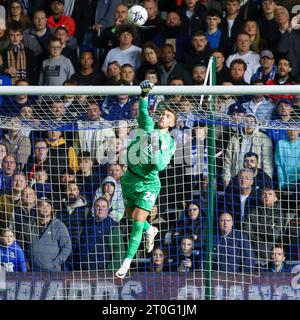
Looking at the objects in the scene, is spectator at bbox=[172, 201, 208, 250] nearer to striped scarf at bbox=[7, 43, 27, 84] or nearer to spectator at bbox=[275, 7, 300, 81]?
spectator at bbox=[275, 7, 300, 81]

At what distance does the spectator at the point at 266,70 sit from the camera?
16.4 meters

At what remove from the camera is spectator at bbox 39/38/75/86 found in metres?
17.1

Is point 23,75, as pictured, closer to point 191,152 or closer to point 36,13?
point 36,13

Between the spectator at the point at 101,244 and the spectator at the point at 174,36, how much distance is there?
333cm

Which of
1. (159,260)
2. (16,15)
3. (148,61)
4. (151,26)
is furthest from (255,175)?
(16,15)

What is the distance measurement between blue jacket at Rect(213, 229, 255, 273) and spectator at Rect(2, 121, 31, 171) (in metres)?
2.20

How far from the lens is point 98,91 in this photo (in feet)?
42.8

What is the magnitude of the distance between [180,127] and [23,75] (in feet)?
11.8

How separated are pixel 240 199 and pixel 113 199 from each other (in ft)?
4.34

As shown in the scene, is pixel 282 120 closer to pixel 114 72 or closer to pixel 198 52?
pixel 198 52

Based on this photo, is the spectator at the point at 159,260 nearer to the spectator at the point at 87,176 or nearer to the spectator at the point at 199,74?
the spectator at the point at 87,176

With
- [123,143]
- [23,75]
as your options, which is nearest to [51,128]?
[123,143]

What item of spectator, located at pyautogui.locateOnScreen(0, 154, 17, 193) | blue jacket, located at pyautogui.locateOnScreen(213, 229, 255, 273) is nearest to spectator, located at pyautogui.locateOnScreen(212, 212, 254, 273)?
blue jacket, located at pyautogui.locateOnScreen(213, 229, 255, 273)
